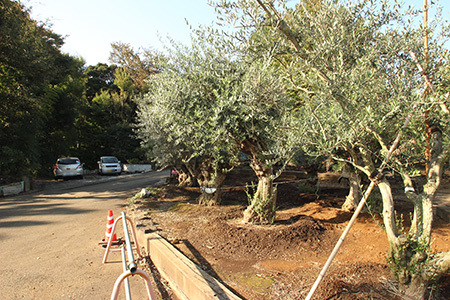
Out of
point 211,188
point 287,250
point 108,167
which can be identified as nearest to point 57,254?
point 287,250

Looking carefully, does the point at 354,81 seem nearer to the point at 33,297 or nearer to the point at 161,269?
the point at 161,269

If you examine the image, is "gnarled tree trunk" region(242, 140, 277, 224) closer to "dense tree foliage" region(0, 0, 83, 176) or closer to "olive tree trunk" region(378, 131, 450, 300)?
"olive tree trunk" region(378, 131, 450, 300)

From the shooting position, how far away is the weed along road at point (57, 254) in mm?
4125

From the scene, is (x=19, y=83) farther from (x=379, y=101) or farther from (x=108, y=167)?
(x=379, y=101)

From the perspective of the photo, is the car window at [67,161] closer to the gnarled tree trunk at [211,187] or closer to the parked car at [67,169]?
the parked car at [67,169]

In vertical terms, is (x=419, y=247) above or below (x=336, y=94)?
below

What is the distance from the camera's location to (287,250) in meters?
4.96

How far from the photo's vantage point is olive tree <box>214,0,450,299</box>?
3.28m

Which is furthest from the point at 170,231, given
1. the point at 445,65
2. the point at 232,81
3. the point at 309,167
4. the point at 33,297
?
the point at 309,167

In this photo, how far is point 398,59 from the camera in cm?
384

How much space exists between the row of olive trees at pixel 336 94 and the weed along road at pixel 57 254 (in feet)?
8.70

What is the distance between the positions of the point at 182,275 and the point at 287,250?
1.86m

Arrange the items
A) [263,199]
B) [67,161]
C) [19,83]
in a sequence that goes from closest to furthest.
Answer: [263,199] → [19,83] → [67,161]

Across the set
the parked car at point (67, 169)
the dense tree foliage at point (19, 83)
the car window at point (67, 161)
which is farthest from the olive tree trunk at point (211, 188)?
the car window at point (67, 161)
